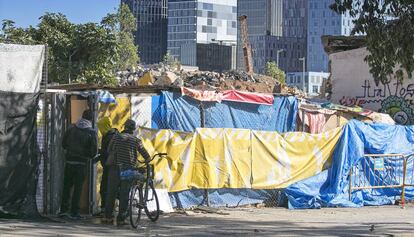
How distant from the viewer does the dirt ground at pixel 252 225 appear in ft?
35.2

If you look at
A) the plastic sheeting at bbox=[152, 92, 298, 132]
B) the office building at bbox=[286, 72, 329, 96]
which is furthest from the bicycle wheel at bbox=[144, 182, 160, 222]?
the office building at bbox=[286, 72, 329, 96]

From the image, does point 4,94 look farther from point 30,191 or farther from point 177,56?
point 177,56

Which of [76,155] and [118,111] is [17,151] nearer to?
[76,155]

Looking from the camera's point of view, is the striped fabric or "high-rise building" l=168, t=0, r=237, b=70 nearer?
the striped fabric

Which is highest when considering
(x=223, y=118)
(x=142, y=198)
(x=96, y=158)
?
(x=223, y=118)

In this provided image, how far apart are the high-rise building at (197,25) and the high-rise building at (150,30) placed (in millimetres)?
3950

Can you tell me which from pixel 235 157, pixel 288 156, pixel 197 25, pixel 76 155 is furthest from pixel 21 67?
pixel 197 25

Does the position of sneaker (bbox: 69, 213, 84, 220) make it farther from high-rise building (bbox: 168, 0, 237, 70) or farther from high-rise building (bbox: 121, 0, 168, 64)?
high-rise building (bbox: 121, 0, 168, 64)

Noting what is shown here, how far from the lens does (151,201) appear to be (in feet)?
40.1

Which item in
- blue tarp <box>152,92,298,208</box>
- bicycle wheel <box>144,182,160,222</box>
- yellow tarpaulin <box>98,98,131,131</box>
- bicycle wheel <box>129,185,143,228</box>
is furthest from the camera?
blue tarp <box>152,92,298,208</box>

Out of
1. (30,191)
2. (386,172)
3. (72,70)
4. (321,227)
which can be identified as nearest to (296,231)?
(321,227)

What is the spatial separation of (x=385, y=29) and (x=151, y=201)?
4.98 m

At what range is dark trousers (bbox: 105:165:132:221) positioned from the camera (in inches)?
444

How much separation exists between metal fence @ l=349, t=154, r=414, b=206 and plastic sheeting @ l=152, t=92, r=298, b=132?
6.69ft
